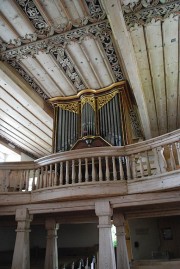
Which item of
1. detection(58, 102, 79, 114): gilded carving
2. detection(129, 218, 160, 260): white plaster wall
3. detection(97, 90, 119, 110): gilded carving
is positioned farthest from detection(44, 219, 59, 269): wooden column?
detection(129, 218, 160, 260): white plaster wall

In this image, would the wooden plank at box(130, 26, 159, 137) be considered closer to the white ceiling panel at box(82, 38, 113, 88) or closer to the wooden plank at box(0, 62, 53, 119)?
the white ceiling panel at box(82, 38, 113, 88)

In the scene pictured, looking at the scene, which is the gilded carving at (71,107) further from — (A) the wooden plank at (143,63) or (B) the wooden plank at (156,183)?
(B) the wooden plank at (156,183)

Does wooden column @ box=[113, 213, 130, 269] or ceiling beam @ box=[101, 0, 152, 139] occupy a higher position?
ceiling beam @ box=[101, 0, 152, 139]

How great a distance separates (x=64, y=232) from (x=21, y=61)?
494 centimetres

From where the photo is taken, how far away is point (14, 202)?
164 inches

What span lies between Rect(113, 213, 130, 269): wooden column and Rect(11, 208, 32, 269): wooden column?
5.13ft

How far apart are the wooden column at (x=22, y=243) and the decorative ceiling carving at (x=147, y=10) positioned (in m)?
3.83

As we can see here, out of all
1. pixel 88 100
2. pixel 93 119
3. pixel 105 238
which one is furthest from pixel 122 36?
pixel 105 238

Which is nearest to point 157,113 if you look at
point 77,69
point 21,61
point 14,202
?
point 77,69

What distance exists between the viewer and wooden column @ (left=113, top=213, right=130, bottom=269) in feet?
13.0

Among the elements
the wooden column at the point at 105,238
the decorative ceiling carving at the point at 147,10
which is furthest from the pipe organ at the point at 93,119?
the decorative ceiling carving at the point at 147,10

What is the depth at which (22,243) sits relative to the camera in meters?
3.88

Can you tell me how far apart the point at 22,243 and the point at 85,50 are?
3.72 meters

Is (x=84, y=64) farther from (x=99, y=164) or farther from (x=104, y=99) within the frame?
(x=99, y=164)
